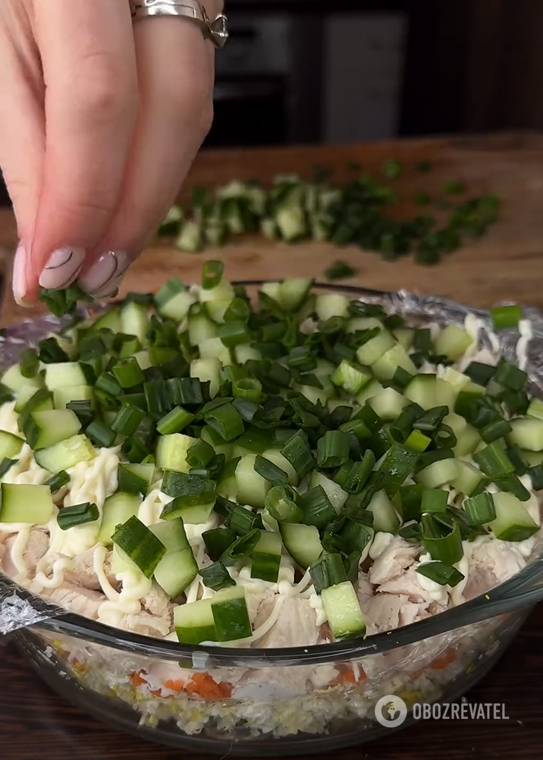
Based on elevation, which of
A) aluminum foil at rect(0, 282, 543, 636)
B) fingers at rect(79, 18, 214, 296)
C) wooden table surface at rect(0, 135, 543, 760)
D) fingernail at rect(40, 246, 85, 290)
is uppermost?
fingers at rect(79, 18, 214, 296)

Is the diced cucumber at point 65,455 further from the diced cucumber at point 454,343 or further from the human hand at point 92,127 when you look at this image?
the diced cucumber at point 454,343

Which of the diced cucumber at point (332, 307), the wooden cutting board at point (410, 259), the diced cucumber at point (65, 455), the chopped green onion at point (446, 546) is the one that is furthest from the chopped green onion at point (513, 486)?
the wooden cutting board at point (410, 259)

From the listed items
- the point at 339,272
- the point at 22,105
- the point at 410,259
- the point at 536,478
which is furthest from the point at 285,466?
the point at 410,259

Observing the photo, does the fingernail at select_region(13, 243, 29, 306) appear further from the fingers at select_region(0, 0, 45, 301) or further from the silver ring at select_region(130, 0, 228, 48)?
the silver ring at select_region(130, 0, 228, 48)

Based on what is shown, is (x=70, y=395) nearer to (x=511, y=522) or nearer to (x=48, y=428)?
(x=48, y=428)

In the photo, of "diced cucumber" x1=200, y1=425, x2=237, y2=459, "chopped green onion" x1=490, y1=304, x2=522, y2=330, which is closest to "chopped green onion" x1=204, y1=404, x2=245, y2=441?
"diced cucumber" x1=200, y1=425, x2=237, y2=459

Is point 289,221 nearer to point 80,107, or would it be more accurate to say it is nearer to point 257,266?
point 257,266

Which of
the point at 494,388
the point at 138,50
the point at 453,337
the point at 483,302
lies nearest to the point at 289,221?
the point at 483,302
